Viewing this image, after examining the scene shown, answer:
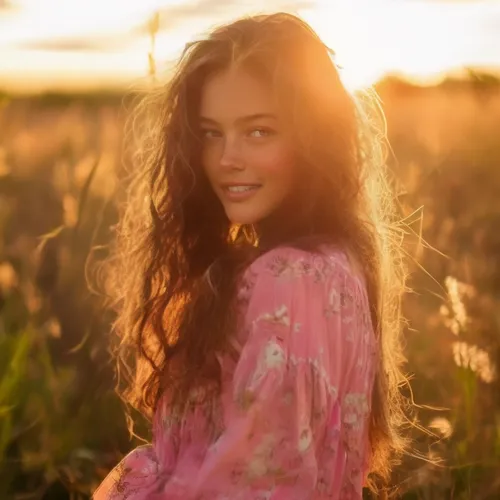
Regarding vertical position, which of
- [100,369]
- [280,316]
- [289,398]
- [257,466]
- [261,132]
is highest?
[261,132]

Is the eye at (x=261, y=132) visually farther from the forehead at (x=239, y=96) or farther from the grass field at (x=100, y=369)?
the grass field at (x=100, y=369)

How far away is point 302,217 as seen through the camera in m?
1.78

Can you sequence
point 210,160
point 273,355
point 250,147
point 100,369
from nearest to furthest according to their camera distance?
point 273,355
point 250,147
point 210,160
point 100,369

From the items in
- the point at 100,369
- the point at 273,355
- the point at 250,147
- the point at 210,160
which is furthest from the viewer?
the point at 100,369

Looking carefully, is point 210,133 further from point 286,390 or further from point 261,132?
point 286,390

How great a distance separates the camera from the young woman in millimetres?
1542

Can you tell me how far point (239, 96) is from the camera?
1.76 meters

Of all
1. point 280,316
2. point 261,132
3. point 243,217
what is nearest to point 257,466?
point 280,316

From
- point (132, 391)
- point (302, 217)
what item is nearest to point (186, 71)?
point (302, 217)

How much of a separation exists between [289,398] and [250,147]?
0.47 m

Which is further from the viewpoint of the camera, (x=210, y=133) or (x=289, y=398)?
(x=210, y=133)

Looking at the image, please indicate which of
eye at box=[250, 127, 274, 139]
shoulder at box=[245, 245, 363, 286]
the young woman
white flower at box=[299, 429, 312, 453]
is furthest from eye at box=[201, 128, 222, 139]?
white flower at box=[299, 429, 312, 453]

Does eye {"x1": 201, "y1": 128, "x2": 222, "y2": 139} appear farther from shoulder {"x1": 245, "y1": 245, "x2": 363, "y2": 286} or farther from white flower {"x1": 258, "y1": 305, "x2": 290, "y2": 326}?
white flower {"x1": 258, "y1": 305, "x2": 290, "y2": 326}

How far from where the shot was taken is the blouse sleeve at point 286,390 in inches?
60.1
